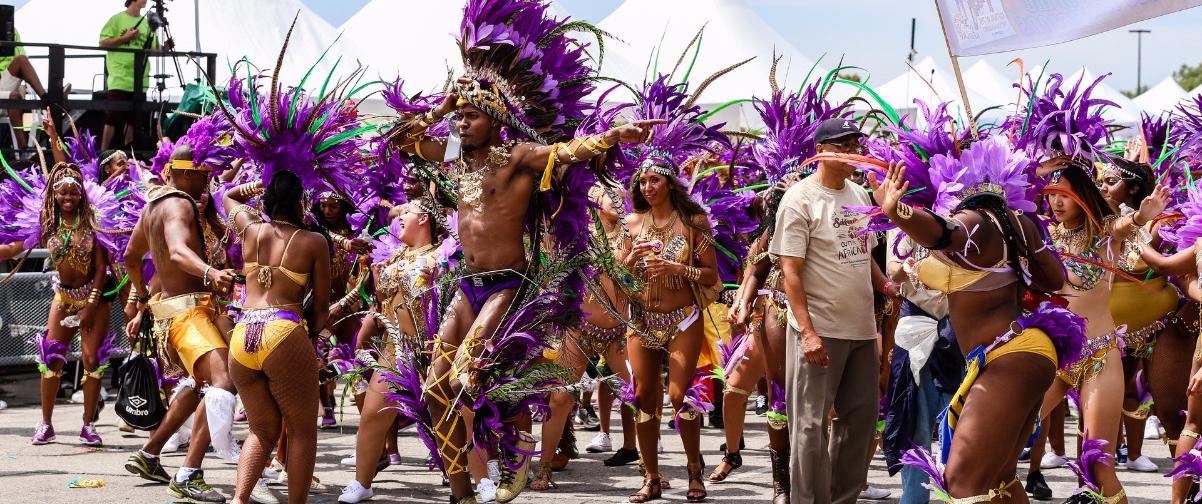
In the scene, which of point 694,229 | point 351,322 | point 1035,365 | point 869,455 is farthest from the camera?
point 351,322

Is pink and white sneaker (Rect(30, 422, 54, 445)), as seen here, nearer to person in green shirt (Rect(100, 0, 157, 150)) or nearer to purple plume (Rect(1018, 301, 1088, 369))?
person in green shirt (Rect(100, 0, 157, 150))

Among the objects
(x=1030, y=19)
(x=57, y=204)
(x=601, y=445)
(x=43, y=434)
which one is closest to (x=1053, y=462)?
(x=601, y=445)

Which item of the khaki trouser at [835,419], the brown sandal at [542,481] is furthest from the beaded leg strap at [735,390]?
the khaki trouser at [835,419]

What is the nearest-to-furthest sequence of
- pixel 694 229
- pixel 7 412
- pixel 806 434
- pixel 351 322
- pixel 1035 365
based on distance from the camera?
pixel 1035 365, pixel 806 434, pixel 694 229, pixel 351 322, pixel 7 412

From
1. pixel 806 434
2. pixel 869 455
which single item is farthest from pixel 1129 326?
pixel 806 434

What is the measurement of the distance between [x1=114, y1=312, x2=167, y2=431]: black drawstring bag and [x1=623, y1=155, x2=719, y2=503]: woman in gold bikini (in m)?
3.05

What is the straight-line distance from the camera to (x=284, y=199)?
6.71 meters

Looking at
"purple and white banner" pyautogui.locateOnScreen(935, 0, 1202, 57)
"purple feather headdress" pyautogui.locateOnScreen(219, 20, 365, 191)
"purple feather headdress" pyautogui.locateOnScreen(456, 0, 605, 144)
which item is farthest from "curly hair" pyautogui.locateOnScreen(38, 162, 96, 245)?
"purple and white banner" pyautogui.locateOnScreen(935, 0, 1202, 57)

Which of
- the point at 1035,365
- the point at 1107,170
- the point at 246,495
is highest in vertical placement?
the point at 1107,170

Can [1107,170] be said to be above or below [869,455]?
above

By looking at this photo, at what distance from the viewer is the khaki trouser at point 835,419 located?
253 inches

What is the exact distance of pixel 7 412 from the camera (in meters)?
11.8

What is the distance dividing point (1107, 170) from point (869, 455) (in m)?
2.60

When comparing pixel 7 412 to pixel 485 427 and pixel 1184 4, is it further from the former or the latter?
pixel 1184 4
